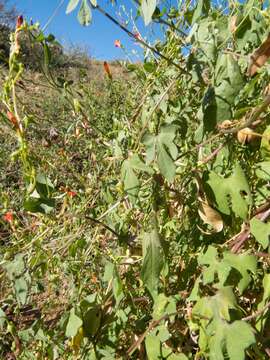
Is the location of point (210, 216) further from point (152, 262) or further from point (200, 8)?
point (200, 8)

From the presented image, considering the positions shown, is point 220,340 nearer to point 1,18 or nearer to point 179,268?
point 179,268

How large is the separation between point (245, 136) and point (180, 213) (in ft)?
0.84

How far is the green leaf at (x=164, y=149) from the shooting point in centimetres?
86

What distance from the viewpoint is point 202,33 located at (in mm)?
920

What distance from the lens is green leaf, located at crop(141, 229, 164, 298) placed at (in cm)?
90

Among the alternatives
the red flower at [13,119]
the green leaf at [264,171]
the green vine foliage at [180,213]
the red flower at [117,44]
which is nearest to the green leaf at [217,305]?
the green vine foliage at [180,213]

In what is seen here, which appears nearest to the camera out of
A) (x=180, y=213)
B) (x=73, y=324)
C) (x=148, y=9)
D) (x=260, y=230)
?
(x=148, y=9)

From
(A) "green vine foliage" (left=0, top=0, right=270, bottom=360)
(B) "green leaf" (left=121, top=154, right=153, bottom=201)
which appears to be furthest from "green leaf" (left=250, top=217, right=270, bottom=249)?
(B) "green leaf" (left=121, top=154, right=153, bottom=201)

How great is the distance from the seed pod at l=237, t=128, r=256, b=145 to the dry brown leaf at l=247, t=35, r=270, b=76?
12 centimetres

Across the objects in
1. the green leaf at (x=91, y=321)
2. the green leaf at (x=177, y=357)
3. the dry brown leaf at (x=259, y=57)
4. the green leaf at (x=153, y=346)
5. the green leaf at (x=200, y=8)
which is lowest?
the green leaf at (x=177, y=357)

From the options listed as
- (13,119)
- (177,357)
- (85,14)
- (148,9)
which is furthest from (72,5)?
(177,357)

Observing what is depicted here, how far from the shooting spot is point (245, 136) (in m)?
0.96

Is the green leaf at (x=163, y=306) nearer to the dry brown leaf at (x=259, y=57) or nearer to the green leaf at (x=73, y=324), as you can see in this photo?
the green leaf at (x=73, y=324)

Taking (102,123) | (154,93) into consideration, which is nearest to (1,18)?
(102,123)
